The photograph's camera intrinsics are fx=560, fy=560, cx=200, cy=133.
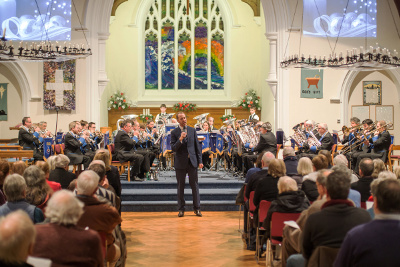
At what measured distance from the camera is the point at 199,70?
1853cm

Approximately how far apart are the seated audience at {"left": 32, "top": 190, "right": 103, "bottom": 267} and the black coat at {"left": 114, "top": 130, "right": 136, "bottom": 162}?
775 centimetres

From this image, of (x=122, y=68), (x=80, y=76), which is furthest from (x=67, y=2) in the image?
(x=122, y=68)

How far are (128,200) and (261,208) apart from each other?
4.65 m

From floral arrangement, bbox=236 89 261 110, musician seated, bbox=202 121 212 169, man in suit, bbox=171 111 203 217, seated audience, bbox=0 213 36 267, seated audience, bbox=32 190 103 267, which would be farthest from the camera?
floral arrangement, bbox=236 89 261 110

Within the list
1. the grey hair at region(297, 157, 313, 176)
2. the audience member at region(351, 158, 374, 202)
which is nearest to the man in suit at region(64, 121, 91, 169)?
the grey hair at region(297, 157, 313, 176)

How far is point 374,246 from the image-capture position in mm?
2865

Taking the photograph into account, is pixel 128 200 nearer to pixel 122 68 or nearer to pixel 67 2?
pixel 67 2

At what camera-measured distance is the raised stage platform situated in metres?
9.63

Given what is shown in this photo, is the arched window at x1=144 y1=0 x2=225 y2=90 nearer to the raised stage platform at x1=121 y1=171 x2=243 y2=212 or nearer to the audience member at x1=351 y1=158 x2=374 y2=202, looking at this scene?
the raised stage platform at x1=121 y1=171 x2=243 y2=212

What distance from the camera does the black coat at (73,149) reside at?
10508 millimetres

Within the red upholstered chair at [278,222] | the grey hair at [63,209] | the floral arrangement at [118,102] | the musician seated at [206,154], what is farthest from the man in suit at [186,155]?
the floral arrangement at [118,102]

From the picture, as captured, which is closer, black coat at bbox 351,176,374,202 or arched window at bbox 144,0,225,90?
black coat at bbox 351,176,374,202

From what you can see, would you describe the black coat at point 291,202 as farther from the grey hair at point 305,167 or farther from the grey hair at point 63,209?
the grey hair at point 63,209

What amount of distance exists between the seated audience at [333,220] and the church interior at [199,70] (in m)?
3.34
